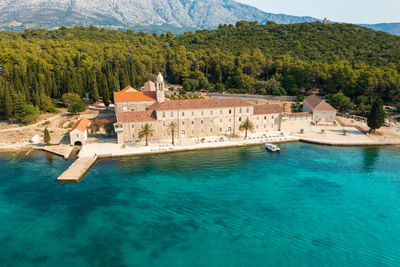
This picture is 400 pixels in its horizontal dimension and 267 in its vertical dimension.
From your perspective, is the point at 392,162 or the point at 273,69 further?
the point at 273,69

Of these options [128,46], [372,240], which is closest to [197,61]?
[128,46]

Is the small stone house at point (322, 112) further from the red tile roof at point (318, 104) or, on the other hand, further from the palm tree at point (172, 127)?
the palm tree at point (172, 127)

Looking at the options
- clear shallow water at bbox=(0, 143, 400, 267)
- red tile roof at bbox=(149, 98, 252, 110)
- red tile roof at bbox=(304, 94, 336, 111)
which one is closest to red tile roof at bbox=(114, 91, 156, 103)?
red tile roof at bbox=(149, 98, 252, 110)

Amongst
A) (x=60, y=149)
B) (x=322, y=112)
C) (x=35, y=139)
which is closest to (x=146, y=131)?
(x=60, y=149)

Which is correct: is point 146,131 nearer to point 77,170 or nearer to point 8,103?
point 77,170

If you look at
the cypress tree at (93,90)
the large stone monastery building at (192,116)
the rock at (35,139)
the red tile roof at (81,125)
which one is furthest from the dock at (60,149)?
the cypress tree at (93,90)

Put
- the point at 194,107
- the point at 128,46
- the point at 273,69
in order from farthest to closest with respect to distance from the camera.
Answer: the point at 128,46
the point at 273,69
the point at 194,107

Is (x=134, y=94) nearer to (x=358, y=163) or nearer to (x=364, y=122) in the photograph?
(x=358, y=163)
